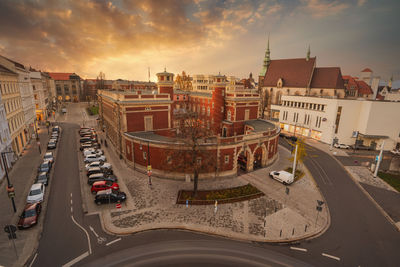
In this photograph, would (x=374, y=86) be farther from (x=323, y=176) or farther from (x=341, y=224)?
(x=341, y=224)

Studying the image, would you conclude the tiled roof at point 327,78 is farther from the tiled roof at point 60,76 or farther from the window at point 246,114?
the tiled roof at point 60,76

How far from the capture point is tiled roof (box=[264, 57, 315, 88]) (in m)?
72.6

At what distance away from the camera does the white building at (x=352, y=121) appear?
1753 inches

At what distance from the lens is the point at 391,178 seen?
31641 mm

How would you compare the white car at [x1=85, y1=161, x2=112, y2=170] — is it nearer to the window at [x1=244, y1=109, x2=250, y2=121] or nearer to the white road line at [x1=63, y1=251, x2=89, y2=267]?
the white road line at [x1=63, y1=251, x2=89, y2=267]

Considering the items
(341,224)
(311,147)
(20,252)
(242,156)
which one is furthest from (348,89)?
(20,252)

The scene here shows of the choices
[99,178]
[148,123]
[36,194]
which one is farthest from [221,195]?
[36,194]

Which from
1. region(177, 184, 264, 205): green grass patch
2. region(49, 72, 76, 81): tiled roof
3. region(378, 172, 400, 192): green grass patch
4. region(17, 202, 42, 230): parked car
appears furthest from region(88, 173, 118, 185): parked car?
region(49, 72, 76, 81): tiled roof

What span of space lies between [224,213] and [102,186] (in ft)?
52.1

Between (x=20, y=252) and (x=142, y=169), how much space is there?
16594mm

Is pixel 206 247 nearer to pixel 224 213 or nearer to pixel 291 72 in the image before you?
pixel 224 213

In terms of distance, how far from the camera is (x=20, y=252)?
1570cm

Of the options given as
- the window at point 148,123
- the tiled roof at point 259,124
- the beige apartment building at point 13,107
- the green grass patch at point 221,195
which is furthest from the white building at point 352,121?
the beige apartment building at point 13,107

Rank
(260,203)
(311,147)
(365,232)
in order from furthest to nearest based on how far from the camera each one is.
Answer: (311,147) < (260,203) < (365,232)
